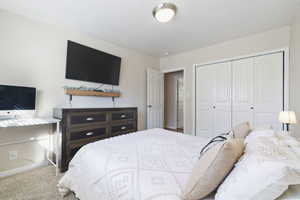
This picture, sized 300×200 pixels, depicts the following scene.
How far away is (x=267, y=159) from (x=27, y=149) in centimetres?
311

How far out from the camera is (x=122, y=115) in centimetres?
299

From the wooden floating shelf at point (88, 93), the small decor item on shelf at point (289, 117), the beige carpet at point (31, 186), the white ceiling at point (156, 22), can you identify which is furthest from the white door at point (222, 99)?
the beige carpet at point (31, 186)

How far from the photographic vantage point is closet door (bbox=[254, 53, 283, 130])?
2.73 m

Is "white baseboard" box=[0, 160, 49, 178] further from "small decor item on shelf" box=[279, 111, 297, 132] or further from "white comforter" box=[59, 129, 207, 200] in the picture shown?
"small decor item on shelf" box=[279, 111, 297, 132]

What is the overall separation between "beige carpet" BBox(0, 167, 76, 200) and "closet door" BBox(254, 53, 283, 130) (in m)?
3.52

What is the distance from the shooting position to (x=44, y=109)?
2451mm

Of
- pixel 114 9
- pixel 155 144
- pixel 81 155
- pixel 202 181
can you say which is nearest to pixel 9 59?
pixel 114 9

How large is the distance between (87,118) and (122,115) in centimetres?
74

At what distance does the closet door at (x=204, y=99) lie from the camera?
3604 millimetres

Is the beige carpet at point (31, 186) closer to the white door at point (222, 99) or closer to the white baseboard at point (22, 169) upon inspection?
the white baseboard at point (22, 169)

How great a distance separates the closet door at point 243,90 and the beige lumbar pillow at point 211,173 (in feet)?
9.04

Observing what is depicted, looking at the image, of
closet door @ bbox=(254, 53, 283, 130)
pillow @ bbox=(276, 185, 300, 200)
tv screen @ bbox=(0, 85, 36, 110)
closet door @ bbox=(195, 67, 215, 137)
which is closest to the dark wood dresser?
tv screen @ bbox=(0, 85, 36, 110)

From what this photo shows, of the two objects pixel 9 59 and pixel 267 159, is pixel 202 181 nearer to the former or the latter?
pixel 267 159

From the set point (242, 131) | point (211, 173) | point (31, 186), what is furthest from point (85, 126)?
point (242, 131)
